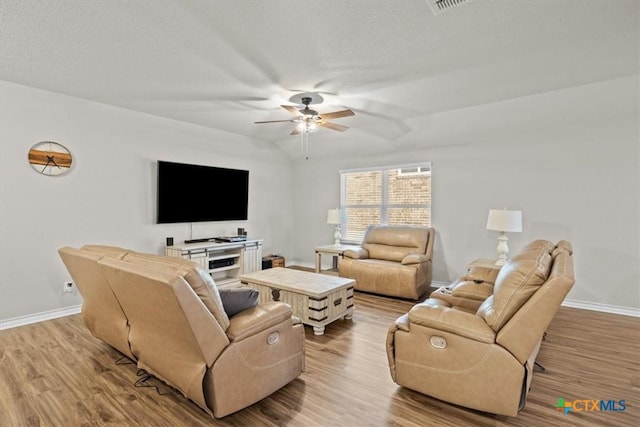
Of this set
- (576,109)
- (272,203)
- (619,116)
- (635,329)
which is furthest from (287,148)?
(635,329)

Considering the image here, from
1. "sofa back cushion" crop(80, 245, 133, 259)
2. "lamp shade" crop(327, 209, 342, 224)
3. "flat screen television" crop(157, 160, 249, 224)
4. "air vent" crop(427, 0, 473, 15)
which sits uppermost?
"air vent" crop(427, 0, 473, 15)

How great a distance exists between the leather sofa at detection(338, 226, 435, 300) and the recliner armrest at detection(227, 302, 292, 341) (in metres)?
2.47

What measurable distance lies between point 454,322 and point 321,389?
1.05 meters

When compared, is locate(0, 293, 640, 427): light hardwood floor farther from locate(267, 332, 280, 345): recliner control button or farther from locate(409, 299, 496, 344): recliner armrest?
locate(409, 299, 496, 344): recliner armrest

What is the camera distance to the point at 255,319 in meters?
1.96

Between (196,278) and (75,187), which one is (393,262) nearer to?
(196,278)

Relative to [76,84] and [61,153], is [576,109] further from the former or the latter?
[61,153]

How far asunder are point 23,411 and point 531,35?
14.5 feet

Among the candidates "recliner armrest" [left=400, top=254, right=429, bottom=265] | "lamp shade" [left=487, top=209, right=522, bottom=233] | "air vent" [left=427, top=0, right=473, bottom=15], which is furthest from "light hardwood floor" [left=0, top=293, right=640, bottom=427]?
"air vent" [left=427, top=0, right=473, bottom=15]

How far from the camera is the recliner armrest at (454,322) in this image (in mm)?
1816

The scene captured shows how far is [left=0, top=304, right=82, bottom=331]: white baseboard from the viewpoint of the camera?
3.34 meters

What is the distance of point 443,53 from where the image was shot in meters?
2.66

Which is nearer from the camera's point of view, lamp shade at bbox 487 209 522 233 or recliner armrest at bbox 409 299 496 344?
recliner armrest at bbox 409 299 496 344

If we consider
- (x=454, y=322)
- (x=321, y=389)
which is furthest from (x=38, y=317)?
(x=454, y=322)
